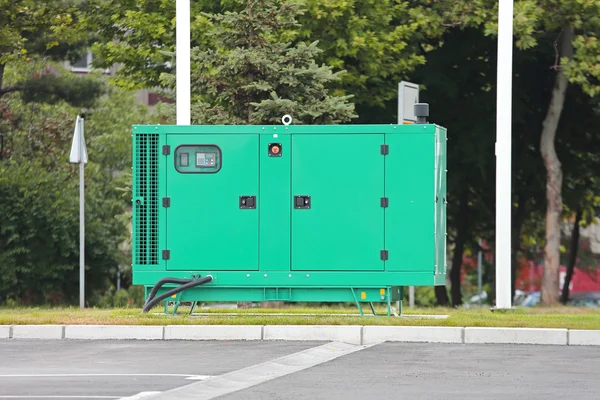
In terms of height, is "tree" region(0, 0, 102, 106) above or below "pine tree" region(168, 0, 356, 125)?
above

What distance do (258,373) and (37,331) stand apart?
189 inches

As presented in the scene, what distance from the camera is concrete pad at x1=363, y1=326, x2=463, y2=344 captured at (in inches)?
574

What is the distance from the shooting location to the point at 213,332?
48.6ft

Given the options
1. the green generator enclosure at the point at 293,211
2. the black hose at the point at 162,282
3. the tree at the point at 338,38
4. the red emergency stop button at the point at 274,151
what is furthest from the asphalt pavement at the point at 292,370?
the tree at the point at 338,38

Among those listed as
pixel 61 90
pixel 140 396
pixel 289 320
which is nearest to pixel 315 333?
pixel 289 320

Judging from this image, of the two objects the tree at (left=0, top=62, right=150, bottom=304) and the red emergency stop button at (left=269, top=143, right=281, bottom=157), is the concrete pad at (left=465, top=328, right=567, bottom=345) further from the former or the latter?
the tree at (left=0, top=62, right=150, bottom=304)

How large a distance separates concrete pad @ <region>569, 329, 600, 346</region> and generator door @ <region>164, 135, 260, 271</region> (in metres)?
3.88

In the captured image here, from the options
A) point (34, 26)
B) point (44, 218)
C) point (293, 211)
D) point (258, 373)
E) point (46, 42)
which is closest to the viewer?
point (258, 373)

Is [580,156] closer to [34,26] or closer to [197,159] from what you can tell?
[34,26]

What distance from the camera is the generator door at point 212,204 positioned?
16.2 metres

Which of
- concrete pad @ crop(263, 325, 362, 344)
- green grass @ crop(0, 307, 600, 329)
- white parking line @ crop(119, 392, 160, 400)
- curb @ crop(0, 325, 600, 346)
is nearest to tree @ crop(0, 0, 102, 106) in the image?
green grass @ crop(0, 307, 600, 329)

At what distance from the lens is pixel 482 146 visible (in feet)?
96.6

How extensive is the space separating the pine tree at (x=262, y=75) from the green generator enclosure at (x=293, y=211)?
3.86 meters

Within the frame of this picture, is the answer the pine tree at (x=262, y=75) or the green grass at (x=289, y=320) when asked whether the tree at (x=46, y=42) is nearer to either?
the pine tree at (x=262, y=75)
